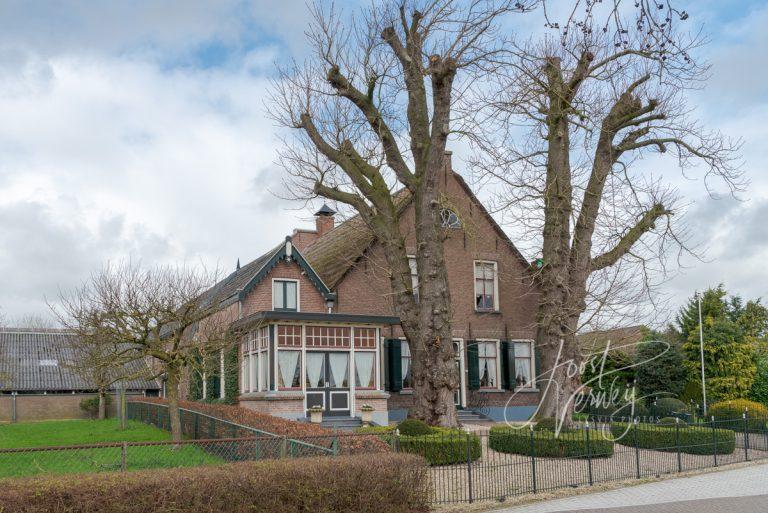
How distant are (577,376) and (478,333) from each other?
765cm

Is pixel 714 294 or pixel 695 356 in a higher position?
pixel 714 294

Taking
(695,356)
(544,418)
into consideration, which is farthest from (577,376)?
(695,356)

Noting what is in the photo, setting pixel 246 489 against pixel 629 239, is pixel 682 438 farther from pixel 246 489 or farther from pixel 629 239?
pixel 246 489

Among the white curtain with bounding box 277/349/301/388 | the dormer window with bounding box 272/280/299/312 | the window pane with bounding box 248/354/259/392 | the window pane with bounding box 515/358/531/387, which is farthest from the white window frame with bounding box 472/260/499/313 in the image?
the window pane with bounding box 248/354/259/392

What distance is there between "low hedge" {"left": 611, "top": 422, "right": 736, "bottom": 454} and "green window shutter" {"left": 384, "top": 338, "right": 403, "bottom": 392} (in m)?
8.69

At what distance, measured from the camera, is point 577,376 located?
66.4 ft

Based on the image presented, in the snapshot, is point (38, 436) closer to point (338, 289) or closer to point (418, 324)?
point (338, 289)

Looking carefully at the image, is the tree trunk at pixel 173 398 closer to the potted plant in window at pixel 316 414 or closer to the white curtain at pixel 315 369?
the potted plant in window at pixel 316 414

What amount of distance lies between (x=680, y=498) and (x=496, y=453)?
16.1 ft

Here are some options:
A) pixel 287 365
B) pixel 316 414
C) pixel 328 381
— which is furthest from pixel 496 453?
pixel 287 365

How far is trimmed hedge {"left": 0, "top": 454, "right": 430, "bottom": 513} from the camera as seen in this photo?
26.9ft

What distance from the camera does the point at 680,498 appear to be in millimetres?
13109

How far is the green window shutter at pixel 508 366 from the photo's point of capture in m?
27.7

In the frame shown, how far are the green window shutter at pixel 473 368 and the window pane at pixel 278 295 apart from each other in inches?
288
